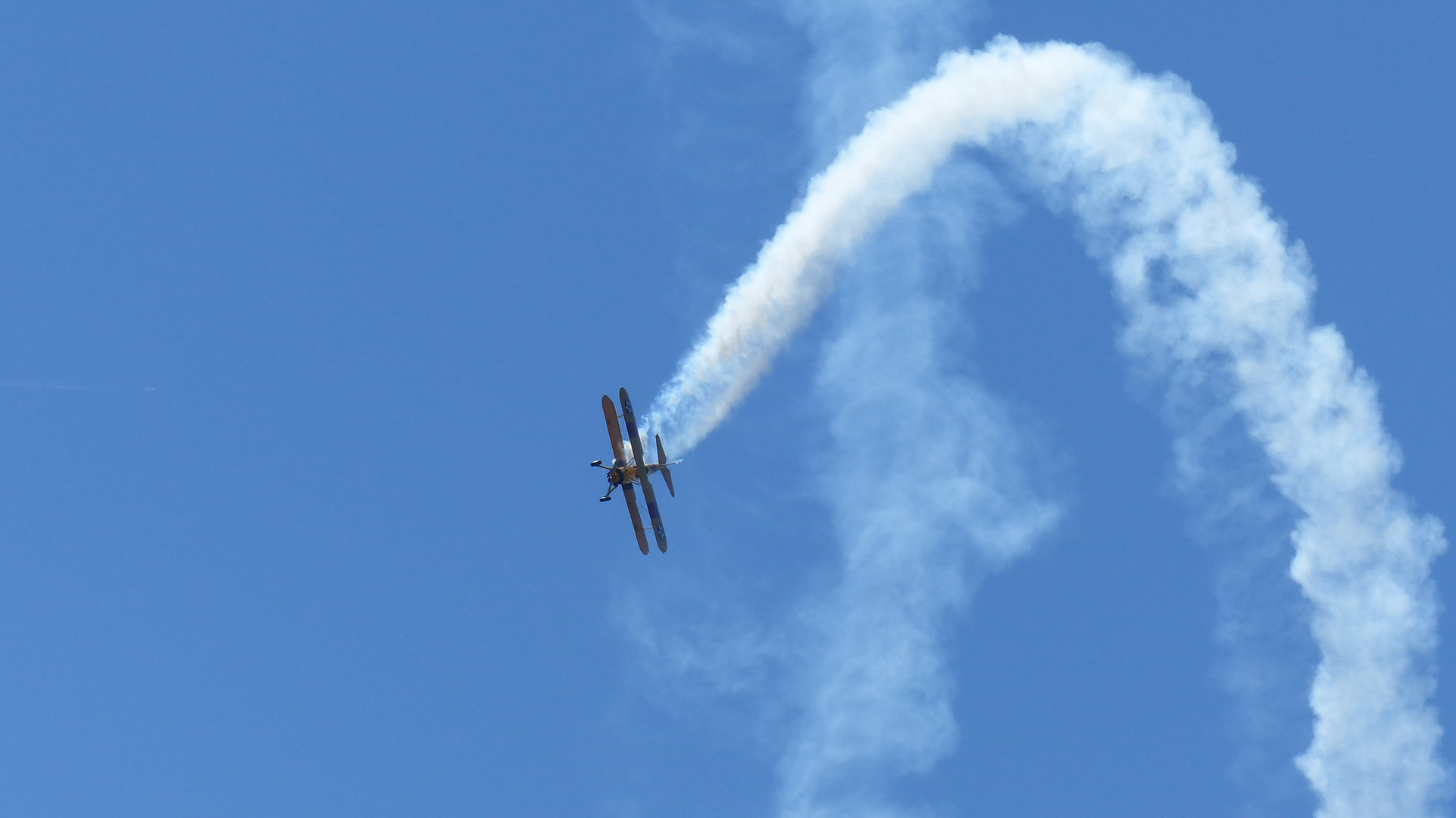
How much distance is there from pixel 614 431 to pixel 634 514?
16.1 ft

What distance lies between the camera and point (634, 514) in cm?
9125

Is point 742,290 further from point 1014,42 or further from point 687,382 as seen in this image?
point 1014,42

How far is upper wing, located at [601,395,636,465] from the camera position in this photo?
87.8m

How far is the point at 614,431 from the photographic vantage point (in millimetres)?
87938

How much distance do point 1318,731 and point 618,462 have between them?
1218 inches

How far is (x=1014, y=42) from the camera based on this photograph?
3349 inches

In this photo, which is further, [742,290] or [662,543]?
[662,543]

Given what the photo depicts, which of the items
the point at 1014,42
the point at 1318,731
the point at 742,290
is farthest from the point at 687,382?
the point at 1318,731

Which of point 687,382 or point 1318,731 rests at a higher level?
point 687,382

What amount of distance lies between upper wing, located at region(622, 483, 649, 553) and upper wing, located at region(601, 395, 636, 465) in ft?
4.28

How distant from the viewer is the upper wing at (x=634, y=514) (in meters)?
89.6

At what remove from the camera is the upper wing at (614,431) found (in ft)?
288

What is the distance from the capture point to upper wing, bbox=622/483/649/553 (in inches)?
3529

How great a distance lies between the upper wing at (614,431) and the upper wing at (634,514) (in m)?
1.30
